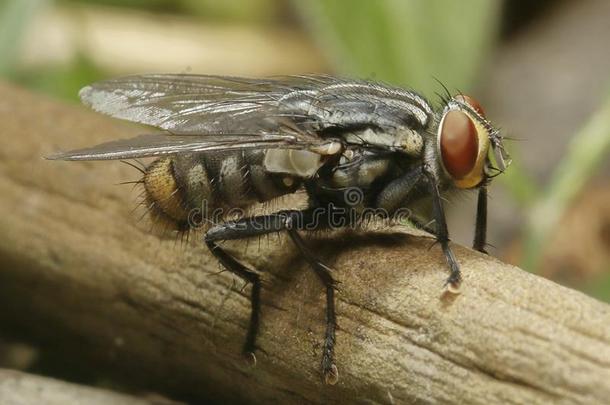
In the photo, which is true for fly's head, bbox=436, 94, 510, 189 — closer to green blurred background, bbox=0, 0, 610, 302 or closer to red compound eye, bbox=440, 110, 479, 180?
red compound eye, bbox=440, 110, 479, 180

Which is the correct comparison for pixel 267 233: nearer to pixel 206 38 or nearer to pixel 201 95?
pixel 201 95

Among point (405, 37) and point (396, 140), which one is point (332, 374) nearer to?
point (396, 140)

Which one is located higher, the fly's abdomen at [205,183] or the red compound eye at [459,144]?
the red compound eye at [459,144]

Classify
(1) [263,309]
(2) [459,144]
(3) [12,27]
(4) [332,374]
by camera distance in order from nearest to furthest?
(4) [332,374]
(2) [459,144]
(1) [263,309]
(3) [12,27]

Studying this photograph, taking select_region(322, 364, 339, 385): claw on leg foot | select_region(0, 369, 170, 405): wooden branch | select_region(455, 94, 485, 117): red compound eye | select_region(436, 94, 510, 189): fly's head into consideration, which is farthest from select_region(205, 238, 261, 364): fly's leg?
select_region(455, 94, 485, 117): red compound eye

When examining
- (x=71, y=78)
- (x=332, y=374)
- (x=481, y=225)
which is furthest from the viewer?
(x=71, y=78)

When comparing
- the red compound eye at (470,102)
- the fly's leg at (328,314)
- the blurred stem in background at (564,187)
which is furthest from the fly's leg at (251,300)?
the blurred stem in background at (564,187)

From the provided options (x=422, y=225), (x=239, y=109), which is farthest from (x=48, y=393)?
(x=422, y=225)

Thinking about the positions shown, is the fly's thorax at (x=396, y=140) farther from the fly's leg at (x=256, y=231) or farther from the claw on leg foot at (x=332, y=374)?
the claw on leg foot at (x=332, y=374)

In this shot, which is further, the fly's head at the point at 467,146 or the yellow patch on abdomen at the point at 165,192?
the yellow patch on abdomen at the point at 165,192
